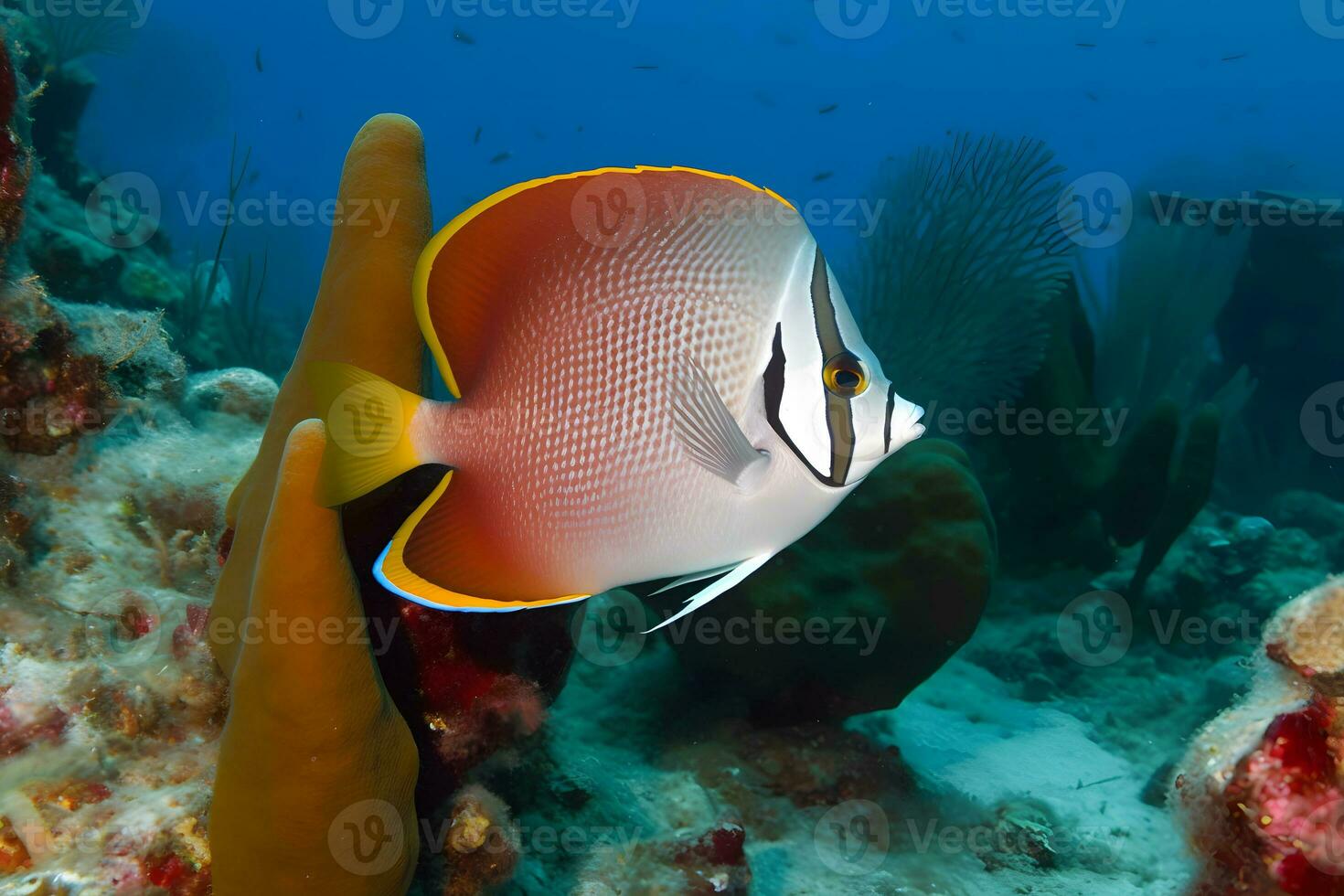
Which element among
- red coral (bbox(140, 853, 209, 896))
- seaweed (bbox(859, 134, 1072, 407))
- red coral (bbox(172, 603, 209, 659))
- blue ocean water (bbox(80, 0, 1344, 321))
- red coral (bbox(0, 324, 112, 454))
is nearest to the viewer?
red coral (bbox(140, 853, 209, 896))

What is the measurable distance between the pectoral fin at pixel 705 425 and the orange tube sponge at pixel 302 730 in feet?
1.96

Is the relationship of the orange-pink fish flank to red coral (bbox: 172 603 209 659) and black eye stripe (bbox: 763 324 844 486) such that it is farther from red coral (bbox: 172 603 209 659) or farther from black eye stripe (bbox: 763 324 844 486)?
red coral (bbox: 172 603 209 659)

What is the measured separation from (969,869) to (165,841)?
3.04m

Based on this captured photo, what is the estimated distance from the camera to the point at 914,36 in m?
54.4

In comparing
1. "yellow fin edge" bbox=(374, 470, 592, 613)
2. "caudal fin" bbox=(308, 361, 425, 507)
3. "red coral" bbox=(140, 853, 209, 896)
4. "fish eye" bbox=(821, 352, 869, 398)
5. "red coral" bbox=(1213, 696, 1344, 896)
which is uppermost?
"fish eye" bbox=(821, 352, 869, 398)

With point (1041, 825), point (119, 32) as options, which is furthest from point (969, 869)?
point (119, 32)

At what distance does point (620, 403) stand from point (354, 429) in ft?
1.45

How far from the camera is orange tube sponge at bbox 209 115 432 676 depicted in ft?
5.25

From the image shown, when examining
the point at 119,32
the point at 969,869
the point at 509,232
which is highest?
the point at 119,32

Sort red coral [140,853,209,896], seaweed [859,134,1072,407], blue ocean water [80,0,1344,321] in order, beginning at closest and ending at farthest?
red coral [140,853,209,896] < seaweed [859,134,1072,407] < blue ocean water [80,0,1344,321]

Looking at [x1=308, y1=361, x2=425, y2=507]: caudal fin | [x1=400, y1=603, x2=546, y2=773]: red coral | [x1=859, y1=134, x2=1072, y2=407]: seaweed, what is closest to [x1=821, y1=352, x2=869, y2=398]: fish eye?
[x1=308, y1=361, x2=425, y2=507]: caudal fin

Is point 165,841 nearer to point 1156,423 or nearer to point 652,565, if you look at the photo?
point 652,565

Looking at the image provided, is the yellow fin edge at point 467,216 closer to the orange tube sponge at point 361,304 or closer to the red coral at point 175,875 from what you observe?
the orange tube sponge at point 361,304

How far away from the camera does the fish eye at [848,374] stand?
1241mm
